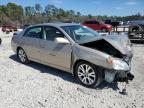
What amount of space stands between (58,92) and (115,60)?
5.07 feet

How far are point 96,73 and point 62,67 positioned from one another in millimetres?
1246

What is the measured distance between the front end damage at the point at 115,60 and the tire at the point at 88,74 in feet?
0.73

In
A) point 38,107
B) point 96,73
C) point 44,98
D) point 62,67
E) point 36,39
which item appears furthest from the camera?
point 36,39

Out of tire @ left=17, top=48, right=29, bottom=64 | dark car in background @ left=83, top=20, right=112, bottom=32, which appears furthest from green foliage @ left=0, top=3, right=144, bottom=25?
tire @ left=17, top=48, right=29, bottom=64

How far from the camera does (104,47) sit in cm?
573

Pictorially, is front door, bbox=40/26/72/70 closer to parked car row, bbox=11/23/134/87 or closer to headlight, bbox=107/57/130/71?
parked car row, bbox=11/23/134/87

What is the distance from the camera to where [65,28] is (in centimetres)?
657

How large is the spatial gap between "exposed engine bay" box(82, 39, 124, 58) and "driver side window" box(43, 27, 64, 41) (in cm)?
101

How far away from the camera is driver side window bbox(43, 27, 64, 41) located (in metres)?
6.54

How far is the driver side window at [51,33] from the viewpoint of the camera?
6.54 m

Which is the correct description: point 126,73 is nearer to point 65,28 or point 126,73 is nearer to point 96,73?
point 96,73

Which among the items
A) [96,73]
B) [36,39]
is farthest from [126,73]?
[36,39]

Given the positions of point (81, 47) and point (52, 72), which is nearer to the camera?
point (81, 47)

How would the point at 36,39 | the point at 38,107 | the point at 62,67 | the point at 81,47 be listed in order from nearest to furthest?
the point at 38,107 < the point at 81,47 < the point at 62,67 < the point at 36,39
